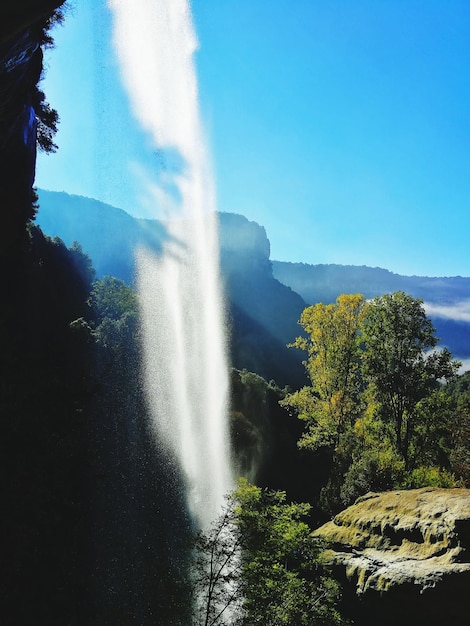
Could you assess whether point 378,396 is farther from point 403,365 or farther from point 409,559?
point 409,559

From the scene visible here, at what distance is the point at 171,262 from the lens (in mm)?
60688

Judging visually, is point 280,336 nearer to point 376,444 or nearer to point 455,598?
point 376,444

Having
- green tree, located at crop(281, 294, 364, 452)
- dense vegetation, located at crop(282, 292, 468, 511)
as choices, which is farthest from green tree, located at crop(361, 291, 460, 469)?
green tree, located at crop(281, 294, 364, 452)

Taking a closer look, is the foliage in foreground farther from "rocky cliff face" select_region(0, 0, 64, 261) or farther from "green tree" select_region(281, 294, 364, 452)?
"rocky cliff face" select_region(0, 0, 64, 261)

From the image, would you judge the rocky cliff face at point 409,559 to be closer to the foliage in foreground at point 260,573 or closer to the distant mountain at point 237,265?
the foliage in foreground at point 260,573

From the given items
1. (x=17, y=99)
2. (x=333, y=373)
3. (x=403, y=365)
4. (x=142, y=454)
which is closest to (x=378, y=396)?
(x=403, y=365)

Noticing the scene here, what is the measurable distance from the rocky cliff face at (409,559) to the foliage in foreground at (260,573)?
81 centimetres

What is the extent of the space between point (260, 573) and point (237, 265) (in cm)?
16161

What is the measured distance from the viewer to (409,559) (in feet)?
28.7

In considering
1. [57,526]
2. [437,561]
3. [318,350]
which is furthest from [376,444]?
[57,526]

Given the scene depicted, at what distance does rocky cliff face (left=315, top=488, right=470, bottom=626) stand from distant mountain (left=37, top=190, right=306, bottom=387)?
68.9 metres

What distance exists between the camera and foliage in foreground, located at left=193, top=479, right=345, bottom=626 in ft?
28.4

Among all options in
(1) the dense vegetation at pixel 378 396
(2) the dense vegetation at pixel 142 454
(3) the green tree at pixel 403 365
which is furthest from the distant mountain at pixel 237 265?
(3) the green tree at pixel 403 365

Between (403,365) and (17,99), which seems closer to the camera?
(17,99)
